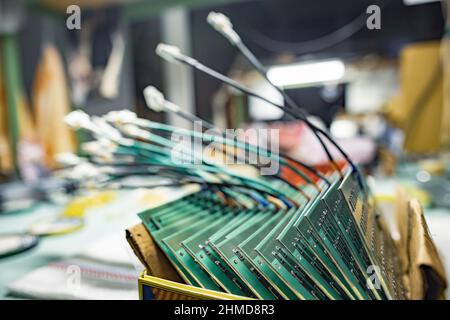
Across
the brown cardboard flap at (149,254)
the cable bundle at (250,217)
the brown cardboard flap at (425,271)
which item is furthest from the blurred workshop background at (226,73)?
the brown cardboard flap at (425,271)

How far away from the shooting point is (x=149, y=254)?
60 cm

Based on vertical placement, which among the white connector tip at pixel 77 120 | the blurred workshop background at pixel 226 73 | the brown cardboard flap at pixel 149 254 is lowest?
the brown cardboard flap at pixel 149 254

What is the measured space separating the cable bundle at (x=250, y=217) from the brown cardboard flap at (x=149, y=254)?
0.02m

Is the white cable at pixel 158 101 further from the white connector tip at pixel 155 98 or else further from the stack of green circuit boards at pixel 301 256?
the stack of green circuit boards at pixel 301 256

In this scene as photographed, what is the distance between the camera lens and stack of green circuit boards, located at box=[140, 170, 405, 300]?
51 cm

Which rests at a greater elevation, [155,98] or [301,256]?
[155,98]

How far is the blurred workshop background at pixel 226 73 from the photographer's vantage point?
88.0 inches

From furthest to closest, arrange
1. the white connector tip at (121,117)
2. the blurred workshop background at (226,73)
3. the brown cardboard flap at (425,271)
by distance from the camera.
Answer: the blurred workshop background at (226,73) < the white connector tip at (121,117) < the brown cardboard flap at (425,271)

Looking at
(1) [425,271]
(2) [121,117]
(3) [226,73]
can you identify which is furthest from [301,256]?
(3) [226,73]

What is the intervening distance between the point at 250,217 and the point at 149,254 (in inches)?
9.3

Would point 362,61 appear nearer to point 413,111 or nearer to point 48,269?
point 413,111

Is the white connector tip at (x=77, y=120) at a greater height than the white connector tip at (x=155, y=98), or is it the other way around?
the white connector tip at (x=155, y=98)

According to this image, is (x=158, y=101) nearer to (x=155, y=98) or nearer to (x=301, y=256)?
(x=155, y=98)

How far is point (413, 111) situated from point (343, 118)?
1017 mm
